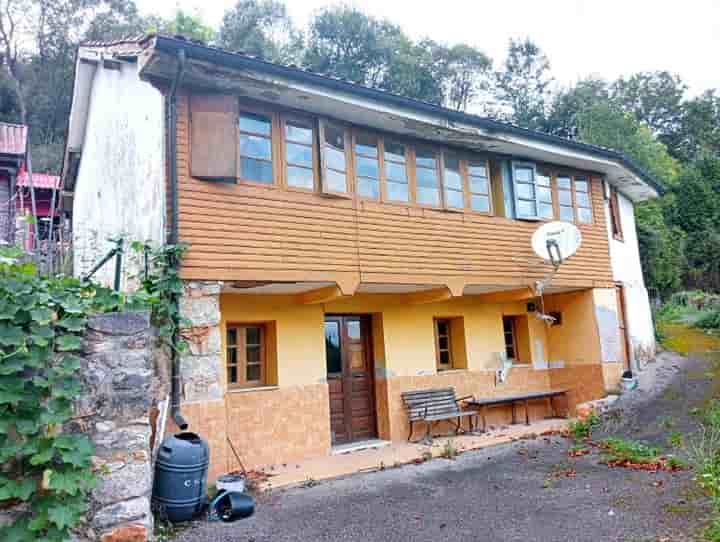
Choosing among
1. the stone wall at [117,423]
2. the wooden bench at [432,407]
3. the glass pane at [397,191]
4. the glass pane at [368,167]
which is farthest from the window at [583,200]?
the stone wall at [117,423]

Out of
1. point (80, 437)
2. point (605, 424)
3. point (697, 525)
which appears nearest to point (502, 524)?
point (697, 525)

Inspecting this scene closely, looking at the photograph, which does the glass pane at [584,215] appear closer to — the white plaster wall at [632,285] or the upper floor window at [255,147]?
the white plaster wall at [632,285]

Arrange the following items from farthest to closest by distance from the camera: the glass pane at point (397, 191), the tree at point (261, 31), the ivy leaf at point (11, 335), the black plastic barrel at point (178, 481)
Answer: the tree at point (261, 31) → the glass pane at point (397, 191) → the black plastic barrel at point (178, 481) → the ivy leaf at point (11, 335)

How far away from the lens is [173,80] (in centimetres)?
641

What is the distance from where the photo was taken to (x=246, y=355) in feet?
26.7

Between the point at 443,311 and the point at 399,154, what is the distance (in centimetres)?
320

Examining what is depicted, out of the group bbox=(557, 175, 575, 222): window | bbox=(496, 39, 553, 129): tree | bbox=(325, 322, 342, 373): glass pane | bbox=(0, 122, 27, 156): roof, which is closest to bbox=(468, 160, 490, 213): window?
bbox=(557, 175, 575, 222): window

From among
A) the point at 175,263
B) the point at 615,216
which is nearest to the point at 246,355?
the point at 175,263

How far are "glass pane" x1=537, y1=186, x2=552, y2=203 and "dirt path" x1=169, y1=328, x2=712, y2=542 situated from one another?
476cm

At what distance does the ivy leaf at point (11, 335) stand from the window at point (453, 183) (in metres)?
6.75

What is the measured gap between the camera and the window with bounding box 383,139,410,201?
869 cm

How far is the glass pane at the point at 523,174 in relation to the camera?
404 inches

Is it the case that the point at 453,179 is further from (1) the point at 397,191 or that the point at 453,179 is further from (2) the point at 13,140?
(2) the point at 13,140

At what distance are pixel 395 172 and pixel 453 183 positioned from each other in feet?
4.24
